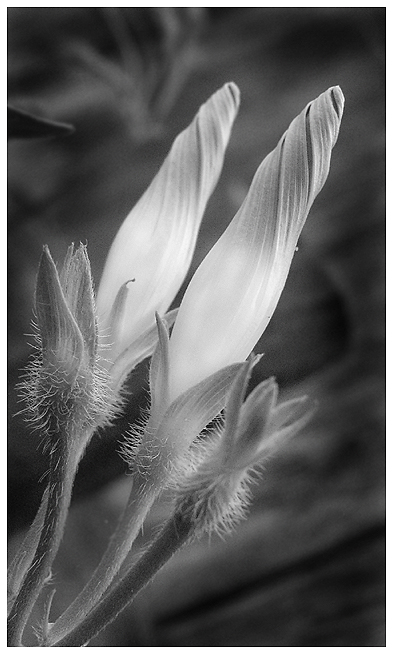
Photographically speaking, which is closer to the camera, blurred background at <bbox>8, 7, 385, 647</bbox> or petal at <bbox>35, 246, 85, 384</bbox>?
petal at <bbox>35, 246, 85, 384</bbox>

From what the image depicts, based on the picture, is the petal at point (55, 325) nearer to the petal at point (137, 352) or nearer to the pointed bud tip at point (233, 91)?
the petal at point (137, 352)

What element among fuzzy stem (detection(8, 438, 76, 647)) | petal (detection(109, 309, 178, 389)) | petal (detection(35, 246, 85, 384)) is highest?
petal (detection(35, 246, 85, 384))

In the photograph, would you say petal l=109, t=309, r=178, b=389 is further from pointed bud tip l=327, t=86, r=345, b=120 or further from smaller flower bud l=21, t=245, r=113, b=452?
pointed bud tip l=327, t=86, r=345, b=120

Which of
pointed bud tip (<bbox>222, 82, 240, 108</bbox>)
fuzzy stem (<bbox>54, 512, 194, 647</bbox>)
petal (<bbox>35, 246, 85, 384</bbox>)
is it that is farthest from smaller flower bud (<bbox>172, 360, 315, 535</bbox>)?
pointed bud tip (<bbox>222, 82, 240, 108</bbox>)

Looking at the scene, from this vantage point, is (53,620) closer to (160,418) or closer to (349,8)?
(160,418)

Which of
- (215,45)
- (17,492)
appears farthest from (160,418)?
(215,45)

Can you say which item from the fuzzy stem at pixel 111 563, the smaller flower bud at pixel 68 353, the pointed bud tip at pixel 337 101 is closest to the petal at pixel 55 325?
the smaller flower bud at pixel 68 353

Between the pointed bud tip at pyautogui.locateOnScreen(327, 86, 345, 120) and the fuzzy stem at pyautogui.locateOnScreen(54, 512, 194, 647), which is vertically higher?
the pointed bud tip at pyautogui.locateOnScreen(327, 86, 345, 120)

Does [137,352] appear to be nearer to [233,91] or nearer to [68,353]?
[68,353]
